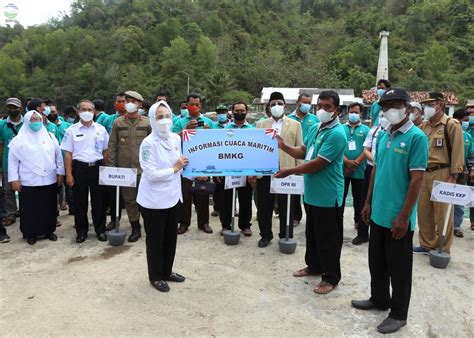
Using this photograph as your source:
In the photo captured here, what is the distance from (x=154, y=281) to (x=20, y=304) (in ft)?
3.88

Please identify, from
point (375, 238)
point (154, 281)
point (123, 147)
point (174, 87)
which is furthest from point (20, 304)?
point (174, 87)

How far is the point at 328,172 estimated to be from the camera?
3.47m

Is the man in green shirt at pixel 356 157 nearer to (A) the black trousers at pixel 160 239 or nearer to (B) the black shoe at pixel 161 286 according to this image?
(A) the black trousers at pixel 160 239

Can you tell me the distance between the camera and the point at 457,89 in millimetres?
38688

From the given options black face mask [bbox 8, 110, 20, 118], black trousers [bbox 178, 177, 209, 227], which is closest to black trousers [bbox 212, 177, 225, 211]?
black trousers [bbox 178, 177, 209, 227]

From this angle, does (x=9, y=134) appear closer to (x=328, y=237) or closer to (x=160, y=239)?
(x=160, y=239)

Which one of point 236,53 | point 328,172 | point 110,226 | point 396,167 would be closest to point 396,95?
point 396,167

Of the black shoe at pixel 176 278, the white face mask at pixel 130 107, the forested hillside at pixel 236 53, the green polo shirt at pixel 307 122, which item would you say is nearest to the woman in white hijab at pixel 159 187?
the black shoe at pixel 176 278

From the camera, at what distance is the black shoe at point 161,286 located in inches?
→ 140

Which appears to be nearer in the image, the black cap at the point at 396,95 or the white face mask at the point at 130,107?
the black cap at the point at 396,95

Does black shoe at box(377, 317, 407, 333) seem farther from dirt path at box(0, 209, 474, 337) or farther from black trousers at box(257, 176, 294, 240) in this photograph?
black trousers at box(257, 176, 294, 240)

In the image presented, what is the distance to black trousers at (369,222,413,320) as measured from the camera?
2895mm

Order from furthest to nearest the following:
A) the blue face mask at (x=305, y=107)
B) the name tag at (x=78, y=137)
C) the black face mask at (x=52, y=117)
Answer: the black face mask at (x=52, y=117), the blue face mask at (x=305, y=107), the name tag at (x=78, y=137)

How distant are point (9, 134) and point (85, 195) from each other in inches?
67.0
